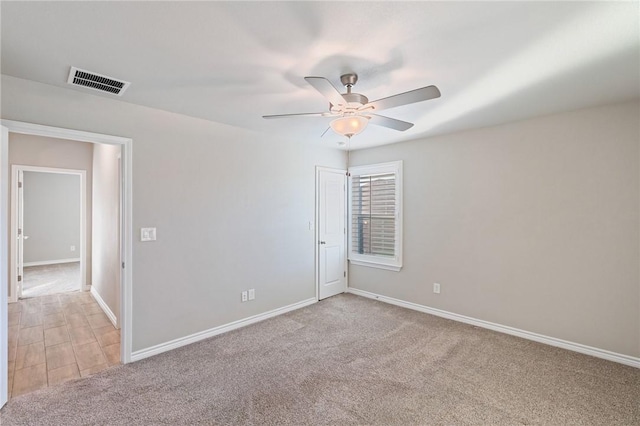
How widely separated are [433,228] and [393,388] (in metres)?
2.33

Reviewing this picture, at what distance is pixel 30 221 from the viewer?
731 cm

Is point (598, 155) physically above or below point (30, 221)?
above


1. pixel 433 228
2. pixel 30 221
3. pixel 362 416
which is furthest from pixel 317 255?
pixel 30 221

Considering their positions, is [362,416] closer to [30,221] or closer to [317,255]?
[317,255]

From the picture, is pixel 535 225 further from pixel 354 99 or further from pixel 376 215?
pixel 354 99

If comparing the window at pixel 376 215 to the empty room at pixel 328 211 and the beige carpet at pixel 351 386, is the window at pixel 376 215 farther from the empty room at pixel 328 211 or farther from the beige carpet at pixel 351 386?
the beige carpet at pixel 351 386

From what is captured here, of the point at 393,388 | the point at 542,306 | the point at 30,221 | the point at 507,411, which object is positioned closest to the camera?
the point at 507,411

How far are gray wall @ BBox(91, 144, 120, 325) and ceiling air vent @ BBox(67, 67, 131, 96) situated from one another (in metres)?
1.21

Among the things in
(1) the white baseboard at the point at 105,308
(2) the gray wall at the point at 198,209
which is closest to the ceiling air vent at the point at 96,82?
(2) the gray wall at the point at 198,209

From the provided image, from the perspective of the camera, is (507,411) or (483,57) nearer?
(483,57)

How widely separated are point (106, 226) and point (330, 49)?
407 cm

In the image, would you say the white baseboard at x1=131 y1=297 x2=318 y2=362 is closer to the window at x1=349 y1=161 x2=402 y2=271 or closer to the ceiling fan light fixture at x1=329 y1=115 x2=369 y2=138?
the window at x1=349 y1=161 x2=402 y2=271

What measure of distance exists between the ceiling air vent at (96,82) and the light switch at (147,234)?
1267mm

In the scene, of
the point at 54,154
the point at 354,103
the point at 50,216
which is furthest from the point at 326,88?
the point at 50,216
